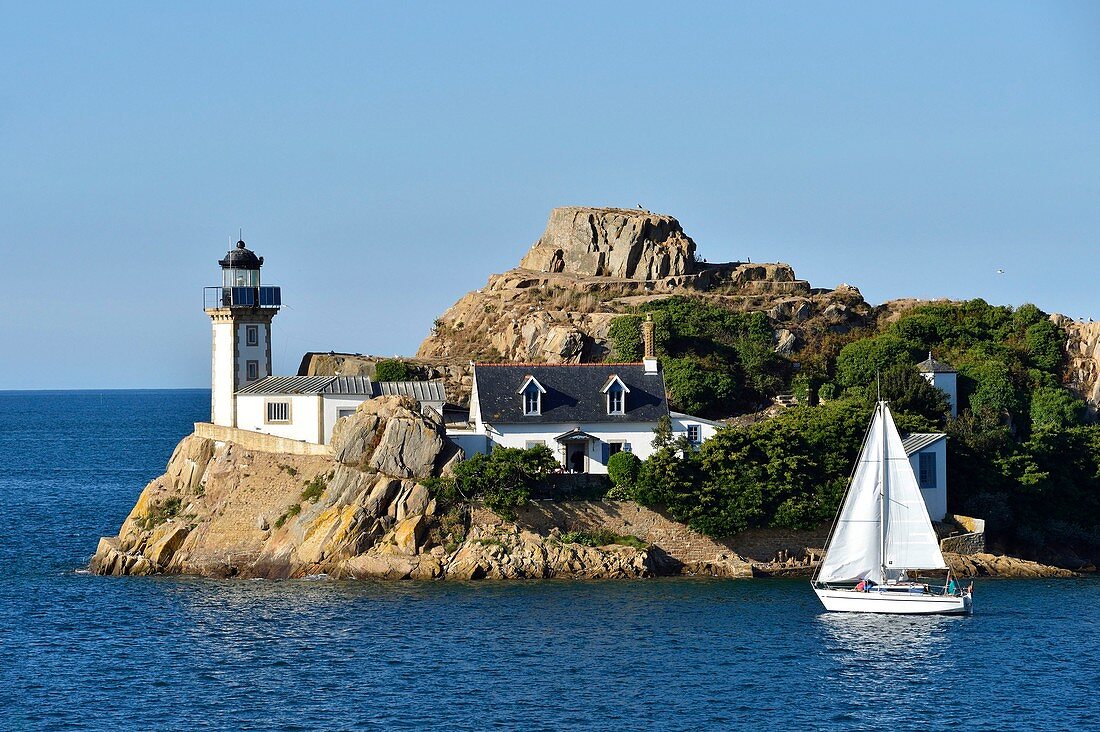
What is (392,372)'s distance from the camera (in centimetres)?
7894

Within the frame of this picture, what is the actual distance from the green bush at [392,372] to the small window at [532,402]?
14.7 meters

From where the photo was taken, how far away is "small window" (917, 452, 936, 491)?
6391 cm

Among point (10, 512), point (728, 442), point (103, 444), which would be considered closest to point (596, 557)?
point (728, 442)

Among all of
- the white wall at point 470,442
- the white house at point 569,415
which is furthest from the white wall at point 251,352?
the white wall at point 470,442

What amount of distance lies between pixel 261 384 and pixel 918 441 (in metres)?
30.0

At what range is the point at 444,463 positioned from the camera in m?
62.6

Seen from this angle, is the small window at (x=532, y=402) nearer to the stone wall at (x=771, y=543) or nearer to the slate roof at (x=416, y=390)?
the slate roof at (x=416, y=390)

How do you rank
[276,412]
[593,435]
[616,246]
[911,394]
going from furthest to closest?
[616,246] → [276,412] → [911,394] → [593,435]

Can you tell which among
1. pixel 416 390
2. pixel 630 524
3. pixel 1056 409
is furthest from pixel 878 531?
pixel 416 390

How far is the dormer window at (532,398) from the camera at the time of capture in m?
65.6

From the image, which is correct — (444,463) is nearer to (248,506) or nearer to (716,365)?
(248,506)

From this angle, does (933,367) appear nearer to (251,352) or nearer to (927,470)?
(927,470)

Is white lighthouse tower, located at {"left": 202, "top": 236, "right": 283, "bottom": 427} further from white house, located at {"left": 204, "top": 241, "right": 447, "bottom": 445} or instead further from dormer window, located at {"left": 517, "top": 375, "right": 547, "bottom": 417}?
dormer window, located at {"left": 517, "top": 375, "right": 547, "bottom": 417}

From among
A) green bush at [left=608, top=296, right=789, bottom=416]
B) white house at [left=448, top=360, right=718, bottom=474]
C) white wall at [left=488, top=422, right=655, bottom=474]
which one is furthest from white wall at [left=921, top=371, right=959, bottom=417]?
white wall at [left=488, top=422, right=655, bottom=474]
